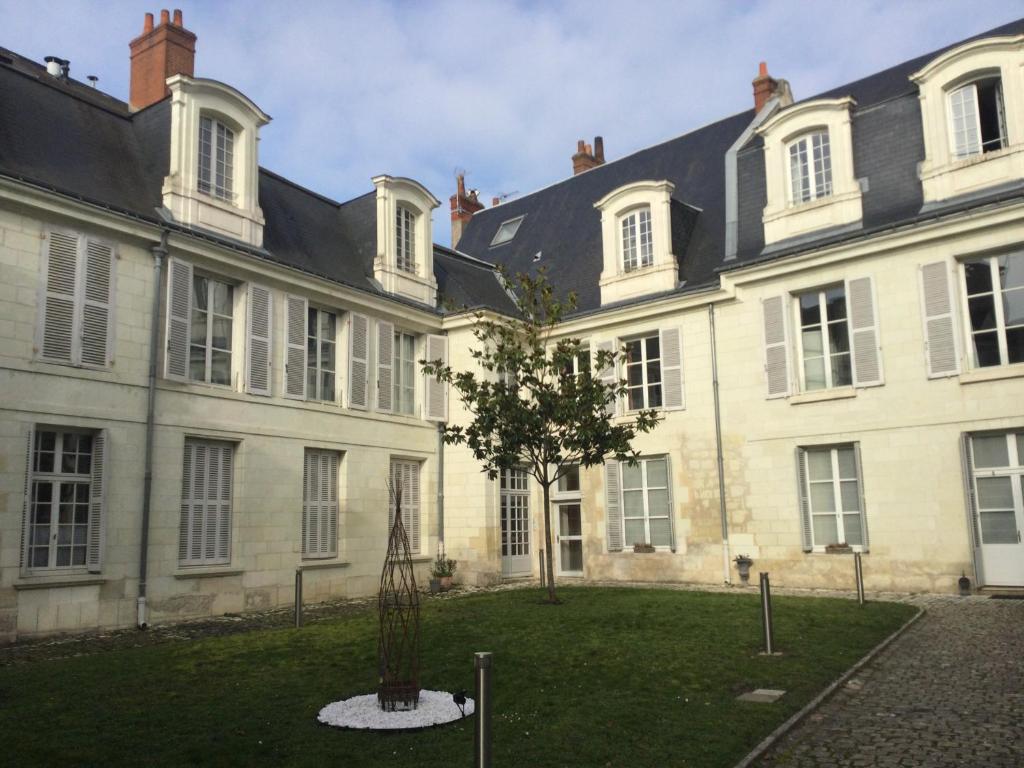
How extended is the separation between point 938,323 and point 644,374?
5.47 meters

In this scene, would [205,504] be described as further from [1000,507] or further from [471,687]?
[1000,507]

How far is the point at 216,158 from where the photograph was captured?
13.6m

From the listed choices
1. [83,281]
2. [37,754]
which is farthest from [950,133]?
[37,754]

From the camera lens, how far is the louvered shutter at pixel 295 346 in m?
14.1

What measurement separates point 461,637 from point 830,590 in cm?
732

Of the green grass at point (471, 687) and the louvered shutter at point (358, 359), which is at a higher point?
the louvered shutter at point (358, 359)

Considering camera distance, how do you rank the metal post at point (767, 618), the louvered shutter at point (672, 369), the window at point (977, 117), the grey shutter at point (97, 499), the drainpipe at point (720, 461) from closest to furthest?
the metal post at point (767, 618), the grey shutter at point (97, 499), the window at point (977, 117), the drainpipe at point (720, 461), the louvered shutter at point (672, 369)

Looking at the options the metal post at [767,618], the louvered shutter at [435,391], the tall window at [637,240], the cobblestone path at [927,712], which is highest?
the tall window at [637,240]

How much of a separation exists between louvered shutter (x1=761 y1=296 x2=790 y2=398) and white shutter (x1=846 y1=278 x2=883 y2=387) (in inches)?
44.9

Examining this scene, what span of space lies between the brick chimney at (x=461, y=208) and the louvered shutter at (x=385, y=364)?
11.6 m

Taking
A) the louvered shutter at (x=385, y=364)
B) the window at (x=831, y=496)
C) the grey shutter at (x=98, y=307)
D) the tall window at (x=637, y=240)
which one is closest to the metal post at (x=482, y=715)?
the grey shutter at (x=98, y=307)

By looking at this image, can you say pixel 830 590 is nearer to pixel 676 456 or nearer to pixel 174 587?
pixel 676 456

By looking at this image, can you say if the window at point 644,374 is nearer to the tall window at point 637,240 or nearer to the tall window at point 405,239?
the tall window at point 637,240

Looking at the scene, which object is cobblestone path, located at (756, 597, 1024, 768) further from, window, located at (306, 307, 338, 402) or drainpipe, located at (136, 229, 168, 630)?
window, located at (306, 307, 338, 402)
